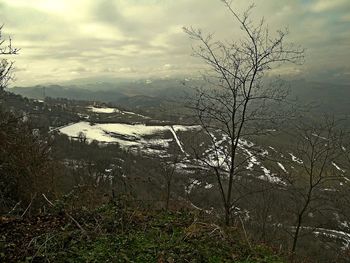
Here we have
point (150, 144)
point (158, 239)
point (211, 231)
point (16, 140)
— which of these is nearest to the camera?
point (158, 239)

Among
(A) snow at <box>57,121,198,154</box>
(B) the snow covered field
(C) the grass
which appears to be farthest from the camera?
(B) the snow covered field

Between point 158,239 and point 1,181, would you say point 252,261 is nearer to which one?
point 158,239

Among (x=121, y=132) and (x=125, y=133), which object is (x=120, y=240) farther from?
(x=125, y=133)

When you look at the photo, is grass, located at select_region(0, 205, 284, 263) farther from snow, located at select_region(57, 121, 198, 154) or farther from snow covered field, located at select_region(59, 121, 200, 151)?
snow covered field, located at select_region(59, 121, 200, 151)

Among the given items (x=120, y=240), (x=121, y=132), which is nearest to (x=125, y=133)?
(x=121, y=132)

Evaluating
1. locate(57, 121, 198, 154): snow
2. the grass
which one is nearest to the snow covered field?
locate(57, 121, 198, 154): snow

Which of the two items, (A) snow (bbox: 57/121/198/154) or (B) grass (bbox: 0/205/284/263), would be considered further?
(A) snow (bbox: 57/121/198/154)

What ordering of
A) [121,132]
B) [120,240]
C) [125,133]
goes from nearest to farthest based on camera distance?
1. [120,240]
2. [121,132]
3. [125,133]

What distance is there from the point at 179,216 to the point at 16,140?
11099mm

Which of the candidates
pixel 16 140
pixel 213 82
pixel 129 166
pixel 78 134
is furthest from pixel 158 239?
pixel 78 134

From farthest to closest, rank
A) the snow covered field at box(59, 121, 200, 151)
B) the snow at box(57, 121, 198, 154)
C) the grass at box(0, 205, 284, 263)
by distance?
the snow covered field at box(59, 121, 200, 151) < the snow at box(57, 121, 198, 154) < the grass at box(0, 205, 284, 263)

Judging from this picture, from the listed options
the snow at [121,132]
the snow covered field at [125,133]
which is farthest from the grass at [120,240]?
the snow covered field at [125,133]

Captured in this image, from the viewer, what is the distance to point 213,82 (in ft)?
29.7

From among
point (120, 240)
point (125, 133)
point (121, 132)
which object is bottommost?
point (125, 133)
